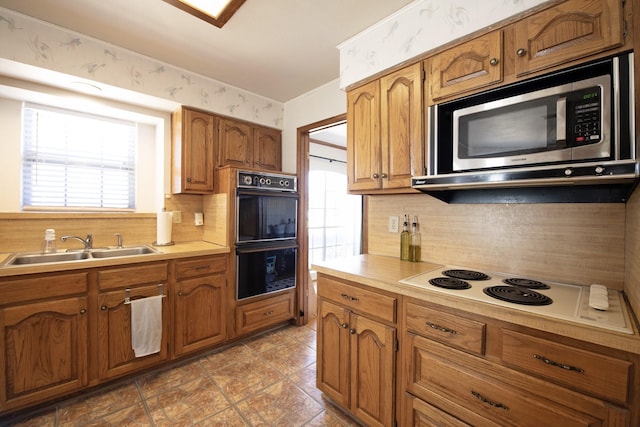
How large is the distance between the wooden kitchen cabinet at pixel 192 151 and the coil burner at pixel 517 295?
2.40m

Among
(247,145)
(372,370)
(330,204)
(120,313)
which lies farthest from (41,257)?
(330,204)

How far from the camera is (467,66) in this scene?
1.37 metres

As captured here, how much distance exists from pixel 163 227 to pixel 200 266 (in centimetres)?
57

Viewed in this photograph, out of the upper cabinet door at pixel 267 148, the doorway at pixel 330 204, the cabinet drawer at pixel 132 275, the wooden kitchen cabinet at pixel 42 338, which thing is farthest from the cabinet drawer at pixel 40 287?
the doorway at pixel 330 204

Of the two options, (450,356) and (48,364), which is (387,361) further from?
(48,364)

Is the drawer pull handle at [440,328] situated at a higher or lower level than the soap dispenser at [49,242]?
lower

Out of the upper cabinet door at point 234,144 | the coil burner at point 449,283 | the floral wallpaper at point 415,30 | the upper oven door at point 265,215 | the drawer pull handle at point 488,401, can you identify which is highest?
the floral wallpaper at point 415,30

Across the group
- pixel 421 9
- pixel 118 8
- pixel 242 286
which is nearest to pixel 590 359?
pixel 421 9

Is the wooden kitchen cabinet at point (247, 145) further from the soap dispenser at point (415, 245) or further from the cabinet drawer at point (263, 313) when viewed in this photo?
the soap dispenser at point (415, 245)

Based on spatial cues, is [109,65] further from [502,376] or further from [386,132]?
[502,376]

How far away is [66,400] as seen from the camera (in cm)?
174

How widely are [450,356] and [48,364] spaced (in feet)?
7.59

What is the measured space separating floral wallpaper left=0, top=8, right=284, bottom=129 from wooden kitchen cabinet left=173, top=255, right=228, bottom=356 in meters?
1.49

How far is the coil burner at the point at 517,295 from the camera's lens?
1.00m
